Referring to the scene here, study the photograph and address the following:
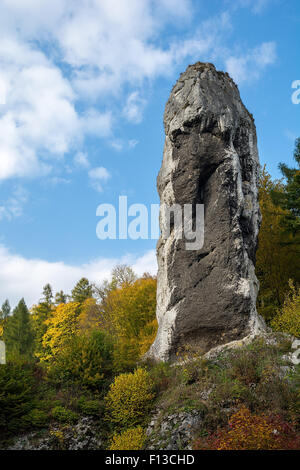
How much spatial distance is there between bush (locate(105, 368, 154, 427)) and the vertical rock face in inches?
89.3

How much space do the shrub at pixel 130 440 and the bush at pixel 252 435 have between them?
5.91ft

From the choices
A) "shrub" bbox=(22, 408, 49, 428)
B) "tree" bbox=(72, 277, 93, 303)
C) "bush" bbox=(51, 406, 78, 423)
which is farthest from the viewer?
"tree" bbox=(72, 277, 93, 303)

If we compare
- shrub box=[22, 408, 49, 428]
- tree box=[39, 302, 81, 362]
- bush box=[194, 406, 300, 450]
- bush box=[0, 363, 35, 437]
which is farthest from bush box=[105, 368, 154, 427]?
tree box=[39, 302, 81, 362]

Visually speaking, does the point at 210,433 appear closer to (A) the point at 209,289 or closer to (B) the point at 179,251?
(A) the point at 209,289

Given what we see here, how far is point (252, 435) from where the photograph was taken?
6.77 metres

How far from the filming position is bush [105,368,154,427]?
9.54 m

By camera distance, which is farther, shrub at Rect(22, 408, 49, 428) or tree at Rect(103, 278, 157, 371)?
tree at Rect(103, 278, 157, 371)

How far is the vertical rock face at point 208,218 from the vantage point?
465 inches

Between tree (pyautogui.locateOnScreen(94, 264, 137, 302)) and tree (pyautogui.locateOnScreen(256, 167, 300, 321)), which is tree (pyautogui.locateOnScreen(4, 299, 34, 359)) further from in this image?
tree (pyautogui.locateOnScreen(256, 167, 300, 321))

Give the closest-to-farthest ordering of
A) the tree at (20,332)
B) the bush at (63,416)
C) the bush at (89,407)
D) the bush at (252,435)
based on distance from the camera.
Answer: the bush at (252,435) < the bush at (63,416) < the bush at (89,407) < the tree at (20,332)

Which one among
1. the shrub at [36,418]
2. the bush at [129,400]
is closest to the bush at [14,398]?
the shrub at [36,418]

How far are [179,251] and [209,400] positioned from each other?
5432 millimetres

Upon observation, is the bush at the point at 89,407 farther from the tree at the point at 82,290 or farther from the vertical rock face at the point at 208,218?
the tree at the point at 82,290

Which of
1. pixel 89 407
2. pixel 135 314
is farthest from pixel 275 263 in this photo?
pixel 89 407
